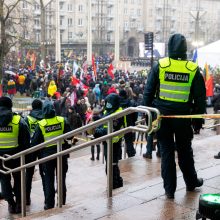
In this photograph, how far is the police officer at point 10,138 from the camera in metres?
6.00

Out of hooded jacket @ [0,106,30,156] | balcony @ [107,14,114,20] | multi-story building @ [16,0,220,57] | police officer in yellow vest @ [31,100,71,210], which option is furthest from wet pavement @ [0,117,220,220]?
balcony @ [107,14,114,20]

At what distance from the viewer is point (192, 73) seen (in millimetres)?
4531

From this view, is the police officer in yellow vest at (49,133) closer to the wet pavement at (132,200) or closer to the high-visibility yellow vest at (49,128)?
the high-visibility yellow vest at (49,128)

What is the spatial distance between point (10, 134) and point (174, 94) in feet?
8.12

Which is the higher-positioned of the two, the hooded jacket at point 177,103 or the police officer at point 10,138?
the hooded jacket at point 177,103

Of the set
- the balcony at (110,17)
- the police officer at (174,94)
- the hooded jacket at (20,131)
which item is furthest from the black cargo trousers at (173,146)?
the balcony at (110,17)

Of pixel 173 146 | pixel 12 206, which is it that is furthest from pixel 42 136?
pixel 173 146

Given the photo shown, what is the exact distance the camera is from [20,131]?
609 cm

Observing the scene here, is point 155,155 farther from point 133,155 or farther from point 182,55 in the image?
point 182,55

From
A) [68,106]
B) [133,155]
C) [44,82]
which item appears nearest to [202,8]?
[44,82]

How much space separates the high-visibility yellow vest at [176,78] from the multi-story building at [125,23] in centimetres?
5664

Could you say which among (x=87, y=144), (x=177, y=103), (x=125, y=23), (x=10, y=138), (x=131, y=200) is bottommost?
(x=131, y=200)

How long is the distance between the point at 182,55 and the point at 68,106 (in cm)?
1115

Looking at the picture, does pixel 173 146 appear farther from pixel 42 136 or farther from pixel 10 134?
pixel 10 134
